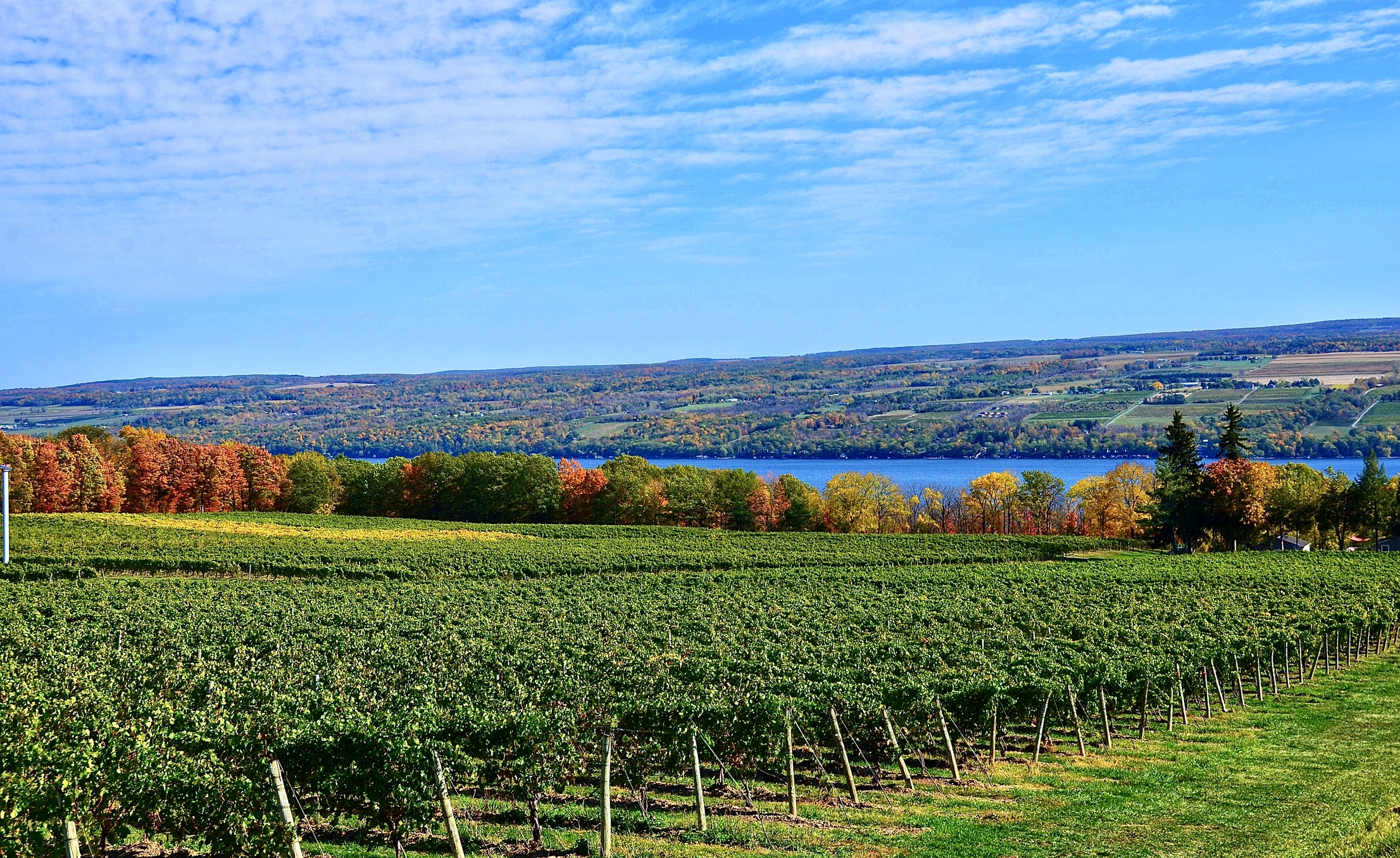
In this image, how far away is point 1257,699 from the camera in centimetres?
2922

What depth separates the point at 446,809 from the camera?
43.8 feet

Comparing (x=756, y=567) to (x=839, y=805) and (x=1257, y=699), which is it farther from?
(x=839, y=805)

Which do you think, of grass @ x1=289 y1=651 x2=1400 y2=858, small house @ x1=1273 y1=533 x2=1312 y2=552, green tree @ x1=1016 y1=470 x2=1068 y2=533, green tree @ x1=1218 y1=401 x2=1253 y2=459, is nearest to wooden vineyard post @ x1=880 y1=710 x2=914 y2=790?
grass @ x1=289 y1=651 x2=1400 y2=858

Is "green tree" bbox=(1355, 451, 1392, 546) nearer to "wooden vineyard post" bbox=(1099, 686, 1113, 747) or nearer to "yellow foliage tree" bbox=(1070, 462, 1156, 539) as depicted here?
"yellow foliage tree" bbox=(1070, 462, 1156, 539)

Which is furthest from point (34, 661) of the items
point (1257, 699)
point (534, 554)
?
point (534, 554)

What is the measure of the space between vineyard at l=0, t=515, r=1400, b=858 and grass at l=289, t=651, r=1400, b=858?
0.20 metres

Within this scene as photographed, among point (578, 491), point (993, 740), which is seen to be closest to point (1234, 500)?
point (578, 491)

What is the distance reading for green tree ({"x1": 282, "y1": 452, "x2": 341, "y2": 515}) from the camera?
329 ft

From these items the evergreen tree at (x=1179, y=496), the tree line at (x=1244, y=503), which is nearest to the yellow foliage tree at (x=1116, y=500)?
the tree line at (x=1244, y=503)

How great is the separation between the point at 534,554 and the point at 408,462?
5134cm

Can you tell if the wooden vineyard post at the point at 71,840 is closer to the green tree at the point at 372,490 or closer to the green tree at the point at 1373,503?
the green tree at the point at 1373,503

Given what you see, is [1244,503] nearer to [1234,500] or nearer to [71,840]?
[1234,500]

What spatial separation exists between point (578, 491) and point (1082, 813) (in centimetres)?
8519

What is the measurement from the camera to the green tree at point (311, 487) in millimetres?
100375
